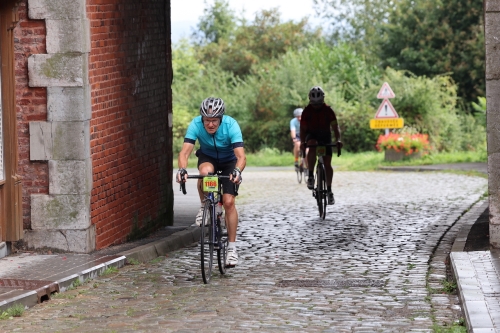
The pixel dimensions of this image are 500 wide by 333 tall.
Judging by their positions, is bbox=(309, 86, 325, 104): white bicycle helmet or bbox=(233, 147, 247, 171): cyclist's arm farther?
bbox=(309, 86, 325, 104): white bicycle helmet

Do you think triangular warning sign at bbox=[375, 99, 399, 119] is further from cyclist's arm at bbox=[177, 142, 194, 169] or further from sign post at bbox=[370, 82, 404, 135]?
cyclist's arm at bbox=[177, 142, 194, 169]

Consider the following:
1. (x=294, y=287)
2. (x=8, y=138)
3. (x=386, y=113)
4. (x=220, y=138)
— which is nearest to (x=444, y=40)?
(x=386, y=113)

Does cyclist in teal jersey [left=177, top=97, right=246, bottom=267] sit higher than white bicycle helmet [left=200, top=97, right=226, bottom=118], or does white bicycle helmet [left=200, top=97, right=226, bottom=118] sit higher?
white bicycle helmet [left=200, top=97, right=226, bottom=118]

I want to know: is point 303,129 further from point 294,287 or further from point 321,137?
point 294,287

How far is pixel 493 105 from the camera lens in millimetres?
10750

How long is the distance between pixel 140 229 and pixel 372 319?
573 centimetres

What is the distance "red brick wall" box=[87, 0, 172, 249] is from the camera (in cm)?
1158

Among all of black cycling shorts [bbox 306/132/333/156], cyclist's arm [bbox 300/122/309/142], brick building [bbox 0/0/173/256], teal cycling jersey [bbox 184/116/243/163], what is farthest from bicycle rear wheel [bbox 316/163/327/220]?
teal cycling jersey [bbox 184/116/243/163]

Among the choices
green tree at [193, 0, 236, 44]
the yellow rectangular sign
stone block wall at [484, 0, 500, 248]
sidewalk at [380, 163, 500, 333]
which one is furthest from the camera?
green tree at [193, 0, 236, 44]

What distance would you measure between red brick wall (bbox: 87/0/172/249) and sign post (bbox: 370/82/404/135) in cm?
1713

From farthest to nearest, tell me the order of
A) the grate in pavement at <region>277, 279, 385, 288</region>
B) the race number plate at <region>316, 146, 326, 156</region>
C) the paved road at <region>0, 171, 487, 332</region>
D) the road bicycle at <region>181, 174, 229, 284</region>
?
the race number plate at <region>316, 146, 326, 156</region> < the road bicycle at <region>181, 174, 229, 284</region> < the grate in pavement at <region>277, 279, 385, 288</region> < the paved road at <region>0, 171, 487, 332</region>

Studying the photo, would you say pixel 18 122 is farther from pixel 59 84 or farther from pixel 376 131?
pixel 376 131

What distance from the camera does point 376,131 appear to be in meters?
41.0

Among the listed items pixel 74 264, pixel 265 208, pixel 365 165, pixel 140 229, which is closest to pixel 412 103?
pixel 365 165
